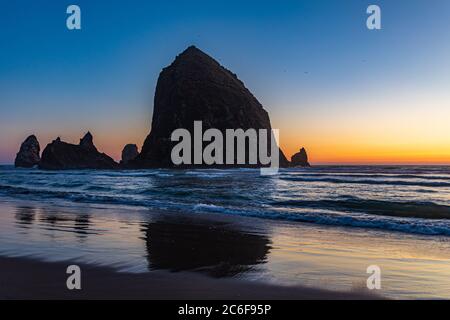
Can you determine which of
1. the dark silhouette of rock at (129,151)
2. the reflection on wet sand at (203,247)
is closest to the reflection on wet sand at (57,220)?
Result: the reflection on wet sand at (203,247)

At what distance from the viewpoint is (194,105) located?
3991 inches

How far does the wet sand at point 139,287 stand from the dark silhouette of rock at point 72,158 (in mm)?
104452

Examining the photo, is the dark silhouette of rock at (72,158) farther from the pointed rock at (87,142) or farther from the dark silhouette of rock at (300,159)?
the dark silhouette of rock at (300,159)

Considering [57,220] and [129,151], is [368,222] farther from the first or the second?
[129,151]

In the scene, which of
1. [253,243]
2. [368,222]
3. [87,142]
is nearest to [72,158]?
[87,142]

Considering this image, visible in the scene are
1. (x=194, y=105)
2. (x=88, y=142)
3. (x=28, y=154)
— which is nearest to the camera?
(x=194, y=105)

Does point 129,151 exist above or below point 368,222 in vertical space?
above

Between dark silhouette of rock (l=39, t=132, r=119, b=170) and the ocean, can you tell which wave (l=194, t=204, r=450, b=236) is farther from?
dark silhouette of rock (l=39, t=132, r=119, b=170)

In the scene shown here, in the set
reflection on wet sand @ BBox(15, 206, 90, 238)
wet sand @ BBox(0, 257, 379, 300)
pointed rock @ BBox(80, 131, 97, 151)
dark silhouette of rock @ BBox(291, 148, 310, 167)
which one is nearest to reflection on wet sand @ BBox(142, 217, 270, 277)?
wet sand @ BBox(0, 257, 379, 300)

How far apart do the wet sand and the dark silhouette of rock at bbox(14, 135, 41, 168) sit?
497ft

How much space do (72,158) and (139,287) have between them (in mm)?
115296

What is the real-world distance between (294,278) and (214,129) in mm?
94442

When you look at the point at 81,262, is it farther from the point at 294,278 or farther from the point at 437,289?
the point at 437,289

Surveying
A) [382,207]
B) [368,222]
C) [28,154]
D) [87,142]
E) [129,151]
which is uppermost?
[87,142]
